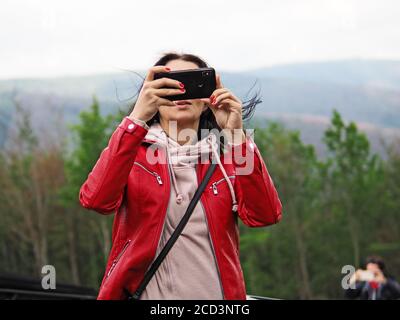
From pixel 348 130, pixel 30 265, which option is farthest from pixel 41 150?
pixel 348 130

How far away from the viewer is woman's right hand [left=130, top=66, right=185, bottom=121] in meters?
2.56

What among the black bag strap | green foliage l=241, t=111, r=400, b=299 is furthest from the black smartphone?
green foliage l=241, t=111, r=400, b=299

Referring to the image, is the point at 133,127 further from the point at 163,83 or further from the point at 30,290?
the point at 30,290

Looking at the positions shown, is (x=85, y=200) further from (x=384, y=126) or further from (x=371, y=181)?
(x=384, y=126)

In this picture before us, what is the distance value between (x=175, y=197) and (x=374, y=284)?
5532 mm

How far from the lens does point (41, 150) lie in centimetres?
4600

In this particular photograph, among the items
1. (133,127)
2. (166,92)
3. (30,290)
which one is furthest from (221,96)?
(30,290)

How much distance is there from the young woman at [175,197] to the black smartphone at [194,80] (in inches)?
1.1

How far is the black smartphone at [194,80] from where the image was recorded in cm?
260

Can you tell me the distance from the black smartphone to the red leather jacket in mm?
197

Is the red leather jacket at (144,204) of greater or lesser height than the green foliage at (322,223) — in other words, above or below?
above

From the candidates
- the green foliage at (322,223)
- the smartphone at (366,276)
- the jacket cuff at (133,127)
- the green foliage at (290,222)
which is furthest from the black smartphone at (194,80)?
the green foliage at (322,223)

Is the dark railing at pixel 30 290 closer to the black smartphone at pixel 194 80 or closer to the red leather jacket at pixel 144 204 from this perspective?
the red leather jacket at pixel 144 204

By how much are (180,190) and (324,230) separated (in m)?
37.4
